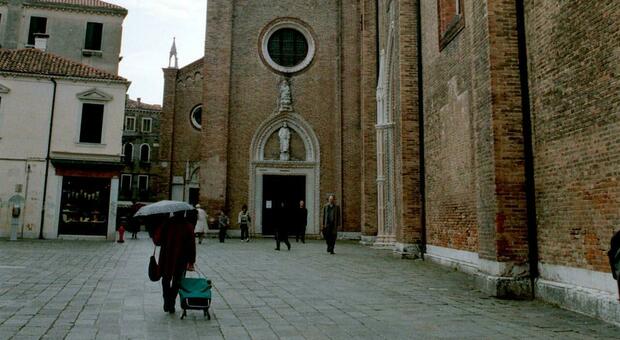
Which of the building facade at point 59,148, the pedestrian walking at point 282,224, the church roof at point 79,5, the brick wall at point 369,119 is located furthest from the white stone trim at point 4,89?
the brick wall at point 369,119

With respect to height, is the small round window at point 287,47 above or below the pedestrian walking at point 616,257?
above

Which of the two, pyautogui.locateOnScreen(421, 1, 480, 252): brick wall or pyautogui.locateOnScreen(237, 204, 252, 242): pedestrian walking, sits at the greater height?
pyautogui.locateOnScreen(421, 1, 480, 252): brick wall

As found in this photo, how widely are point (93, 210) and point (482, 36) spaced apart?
1650cm

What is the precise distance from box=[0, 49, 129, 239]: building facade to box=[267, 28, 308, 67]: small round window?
282 inches

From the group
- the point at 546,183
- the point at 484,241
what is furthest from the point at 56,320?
the point at 546,183

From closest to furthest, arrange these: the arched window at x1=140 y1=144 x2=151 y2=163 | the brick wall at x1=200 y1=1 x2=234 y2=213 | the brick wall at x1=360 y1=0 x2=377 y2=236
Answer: the brick wall at x1=360 y1=0 x2=377 y2=236 < the brick wall at x1=200 y1=1 x2=234 y2=213 < the arched window at x1=140 y1=144 x2=151 y2=163

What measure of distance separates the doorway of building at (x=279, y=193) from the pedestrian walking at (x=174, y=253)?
17.0 metres

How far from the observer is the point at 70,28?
27.2 meters

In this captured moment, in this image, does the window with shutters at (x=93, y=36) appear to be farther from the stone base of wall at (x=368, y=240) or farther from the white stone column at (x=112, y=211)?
the stone base of wall at (x=368, y=240)

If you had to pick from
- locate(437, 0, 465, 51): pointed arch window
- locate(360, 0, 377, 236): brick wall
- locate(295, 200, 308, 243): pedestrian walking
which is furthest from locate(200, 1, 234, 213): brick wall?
locate(437, 0, 465, 51): pointed arch window

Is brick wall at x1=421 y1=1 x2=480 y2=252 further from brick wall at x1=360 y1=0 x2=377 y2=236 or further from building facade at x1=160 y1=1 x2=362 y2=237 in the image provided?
building facade at x1=160 y1=1 x2=362 y2=237

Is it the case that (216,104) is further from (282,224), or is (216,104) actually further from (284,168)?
(282,224)

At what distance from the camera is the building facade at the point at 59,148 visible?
19.1 meters

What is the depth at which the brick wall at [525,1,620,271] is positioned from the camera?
603 centimetres
